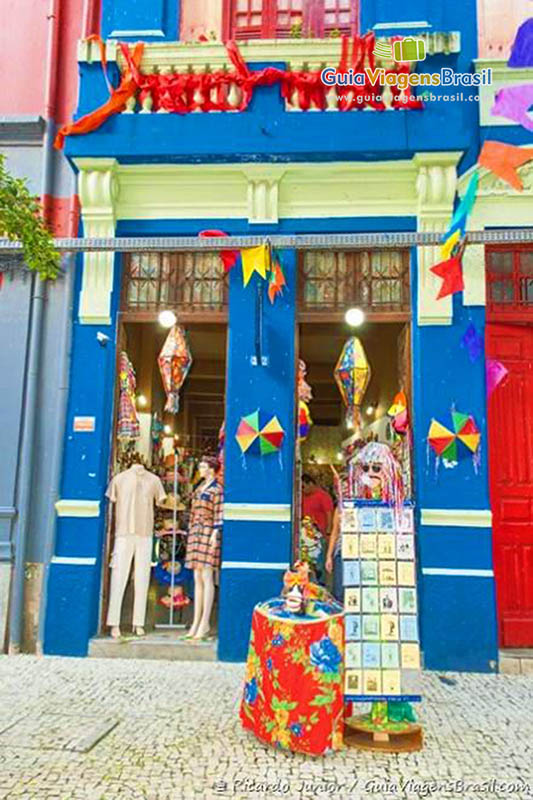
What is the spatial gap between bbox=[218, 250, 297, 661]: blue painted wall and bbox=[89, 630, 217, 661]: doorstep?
0.65ft

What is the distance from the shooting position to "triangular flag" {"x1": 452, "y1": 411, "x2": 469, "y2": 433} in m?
6.45

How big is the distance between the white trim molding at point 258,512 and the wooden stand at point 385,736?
238cm

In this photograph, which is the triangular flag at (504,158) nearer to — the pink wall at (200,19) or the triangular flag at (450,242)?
the triangular flag at (450,242)

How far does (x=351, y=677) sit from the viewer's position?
427 centimetres

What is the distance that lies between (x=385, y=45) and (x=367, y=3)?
36.2 inches

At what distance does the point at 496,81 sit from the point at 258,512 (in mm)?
5208

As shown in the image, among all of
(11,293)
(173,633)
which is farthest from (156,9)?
(173,633)

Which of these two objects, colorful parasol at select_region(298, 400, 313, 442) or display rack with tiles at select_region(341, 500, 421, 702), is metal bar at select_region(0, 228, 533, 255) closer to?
colorful parasol at select_region(298, 400, 313, 442)

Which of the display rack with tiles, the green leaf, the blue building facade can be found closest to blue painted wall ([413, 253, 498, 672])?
the blue building facade

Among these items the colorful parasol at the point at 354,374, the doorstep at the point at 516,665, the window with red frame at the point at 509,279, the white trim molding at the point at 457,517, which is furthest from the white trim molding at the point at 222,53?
the doorstep at the point at 516,665

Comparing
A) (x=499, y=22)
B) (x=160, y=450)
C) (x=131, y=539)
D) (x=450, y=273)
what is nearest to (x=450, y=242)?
(x=450, y=273)

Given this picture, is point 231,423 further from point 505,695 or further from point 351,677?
point 505,695

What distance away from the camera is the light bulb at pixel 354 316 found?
22.4 ft

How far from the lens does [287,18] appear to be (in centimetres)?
756
